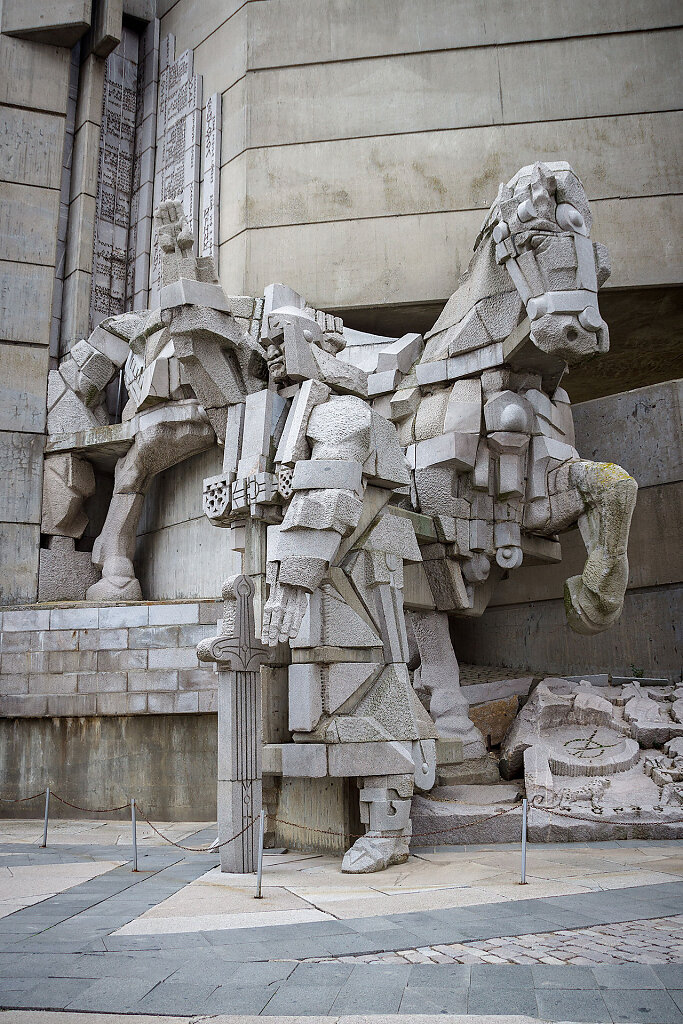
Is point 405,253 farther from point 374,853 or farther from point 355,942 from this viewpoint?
point 355,942

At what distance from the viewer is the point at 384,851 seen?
6324 mm

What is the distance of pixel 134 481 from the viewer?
11.9 m

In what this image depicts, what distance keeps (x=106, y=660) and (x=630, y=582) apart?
648cm

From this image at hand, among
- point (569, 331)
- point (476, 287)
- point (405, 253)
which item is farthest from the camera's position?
point (405, 253)

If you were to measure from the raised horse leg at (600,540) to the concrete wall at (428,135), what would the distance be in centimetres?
446

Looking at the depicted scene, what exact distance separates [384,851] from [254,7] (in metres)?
12.4

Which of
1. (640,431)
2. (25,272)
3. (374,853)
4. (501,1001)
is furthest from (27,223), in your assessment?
(501,1001)

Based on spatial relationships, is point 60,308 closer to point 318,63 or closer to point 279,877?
point 318,63

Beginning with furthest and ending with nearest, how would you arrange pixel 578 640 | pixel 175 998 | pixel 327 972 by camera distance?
1. pixel 578 640
2. pixel 327 972
3. pixel 175 998

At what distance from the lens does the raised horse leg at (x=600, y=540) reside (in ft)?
27.2

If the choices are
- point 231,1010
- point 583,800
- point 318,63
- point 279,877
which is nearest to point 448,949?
point 231,1010

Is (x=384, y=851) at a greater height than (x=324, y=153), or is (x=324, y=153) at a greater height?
(x=324, y=153)

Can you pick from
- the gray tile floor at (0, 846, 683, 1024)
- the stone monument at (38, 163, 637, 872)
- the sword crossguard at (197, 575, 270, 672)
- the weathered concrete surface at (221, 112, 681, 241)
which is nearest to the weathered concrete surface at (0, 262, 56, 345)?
the weathered concrete surface at (221, 112, 681, 241)

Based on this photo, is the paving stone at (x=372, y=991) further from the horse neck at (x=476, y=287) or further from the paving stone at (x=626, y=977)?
the horse neck at (x=476, y=287)
